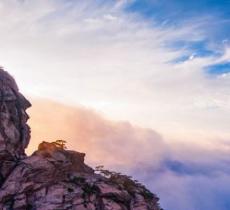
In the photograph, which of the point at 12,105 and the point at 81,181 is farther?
the point at 12,105

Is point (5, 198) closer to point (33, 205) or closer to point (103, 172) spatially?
point (33, 205)

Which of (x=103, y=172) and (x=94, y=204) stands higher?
(x=103, y=172)

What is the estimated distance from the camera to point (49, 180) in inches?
3723

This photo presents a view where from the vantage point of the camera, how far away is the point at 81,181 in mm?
96500

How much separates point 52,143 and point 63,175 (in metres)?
10.1

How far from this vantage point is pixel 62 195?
9188 centimetres

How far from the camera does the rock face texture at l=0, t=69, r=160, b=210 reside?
299 ft

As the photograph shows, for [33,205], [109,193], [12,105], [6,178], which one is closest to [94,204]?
[109,193]

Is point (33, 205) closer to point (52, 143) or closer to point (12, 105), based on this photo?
point (52, 143)

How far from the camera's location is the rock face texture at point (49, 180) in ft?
299

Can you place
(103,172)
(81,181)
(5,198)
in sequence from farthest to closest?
1. (103,172)
2. (81,181)
3. (5,198)

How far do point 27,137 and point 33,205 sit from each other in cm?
1965

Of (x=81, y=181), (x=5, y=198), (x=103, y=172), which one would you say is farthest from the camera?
(x=103, y=172)

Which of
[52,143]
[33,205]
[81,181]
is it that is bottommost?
[33,205]
